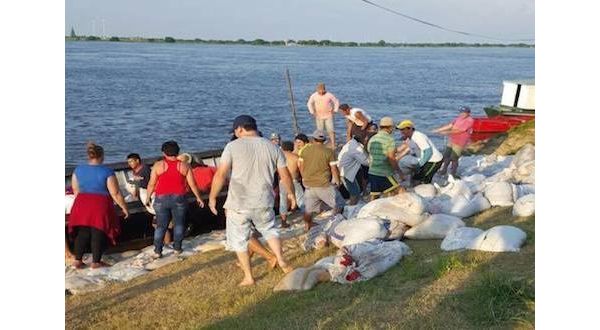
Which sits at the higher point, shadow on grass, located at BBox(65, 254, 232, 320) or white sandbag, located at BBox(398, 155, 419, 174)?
white sandbag, located at BBox(398, 155, 419, 174)

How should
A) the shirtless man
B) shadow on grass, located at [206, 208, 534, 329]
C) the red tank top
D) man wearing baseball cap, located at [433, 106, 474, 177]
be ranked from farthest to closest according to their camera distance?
man wearing baseball cap, located at [433, 106, 474, 177] < the shirtless man < the red tank top < shadow on grass, located at [206, 208, 534, 329]

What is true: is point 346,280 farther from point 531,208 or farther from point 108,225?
point 108,225

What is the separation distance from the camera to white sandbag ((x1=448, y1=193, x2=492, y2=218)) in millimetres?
8883

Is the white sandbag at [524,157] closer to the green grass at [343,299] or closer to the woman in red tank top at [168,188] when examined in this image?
the green grass at [343,299]

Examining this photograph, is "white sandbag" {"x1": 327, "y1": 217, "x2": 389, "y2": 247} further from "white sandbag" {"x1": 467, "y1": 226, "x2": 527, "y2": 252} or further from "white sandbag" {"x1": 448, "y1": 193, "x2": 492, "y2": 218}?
"white sandbag" {"x1": 448, "y1": 193, "x2": 492, "y2": 218}

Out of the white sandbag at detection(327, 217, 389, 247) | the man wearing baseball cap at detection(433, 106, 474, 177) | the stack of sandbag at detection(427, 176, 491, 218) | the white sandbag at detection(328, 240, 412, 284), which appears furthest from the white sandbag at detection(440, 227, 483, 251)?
the man wearing baseball cap at detection(433, 106, 474, 177)

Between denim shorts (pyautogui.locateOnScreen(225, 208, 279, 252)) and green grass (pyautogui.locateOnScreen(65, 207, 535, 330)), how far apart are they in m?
0.43

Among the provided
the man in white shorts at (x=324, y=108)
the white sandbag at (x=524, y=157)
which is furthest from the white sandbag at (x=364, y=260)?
the man in white shorts at (x=324, y=108)

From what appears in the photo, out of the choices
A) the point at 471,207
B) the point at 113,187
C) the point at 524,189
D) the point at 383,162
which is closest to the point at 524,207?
the point at 471,207

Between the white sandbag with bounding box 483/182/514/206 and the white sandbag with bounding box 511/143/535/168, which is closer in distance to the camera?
the white sandbag with bounding box 483/182/514/206

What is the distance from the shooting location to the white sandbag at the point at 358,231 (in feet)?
25.1

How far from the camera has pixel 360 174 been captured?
1190 centimetres
